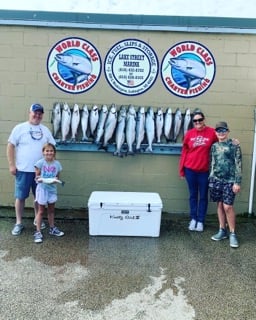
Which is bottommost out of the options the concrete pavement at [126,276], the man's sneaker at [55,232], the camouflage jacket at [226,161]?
the concrete pavement at [126,276]

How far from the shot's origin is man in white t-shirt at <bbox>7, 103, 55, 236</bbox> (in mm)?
5012

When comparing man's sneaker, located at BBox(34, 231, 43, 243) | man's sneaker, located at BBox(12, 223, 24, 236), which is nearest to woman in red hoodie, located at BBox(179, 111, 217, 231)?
man's sneaker, located at BBox(34, 231, 43, 243)

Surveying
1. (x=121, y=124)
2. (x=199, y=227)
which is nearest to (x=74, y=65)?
(x=121, y=124)

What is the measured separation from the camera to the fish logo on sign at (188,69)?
5.83 m

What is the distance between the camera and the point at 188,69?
19.3 feet

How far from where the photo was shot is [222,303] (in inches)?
142

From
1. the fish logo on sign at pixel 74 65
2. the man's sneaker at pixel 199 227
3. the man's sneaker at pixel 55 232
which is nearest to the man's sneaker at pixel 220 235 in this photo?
the man's sneaker at pixel 199 227

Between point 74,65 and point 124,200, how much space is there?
82.7 inches

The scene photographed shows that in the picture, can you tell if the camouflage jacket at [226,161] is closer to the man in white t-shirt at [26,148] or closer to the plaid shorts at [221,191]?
the plaid shorts at [221,191]

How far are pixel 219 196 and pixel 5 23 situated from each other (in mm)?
3747

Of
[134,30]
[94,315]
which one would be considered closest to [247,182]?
[134,30]

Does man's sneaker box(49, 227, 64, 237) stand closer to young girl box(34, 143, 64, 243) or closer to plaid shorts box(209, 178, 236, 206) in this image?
young girl box(34, 143, 64, 243)

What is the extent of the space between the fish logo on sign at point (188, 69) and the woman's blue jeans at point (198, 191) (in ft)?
4.00

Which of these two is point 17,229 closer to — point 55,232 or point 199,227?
point 55,232
